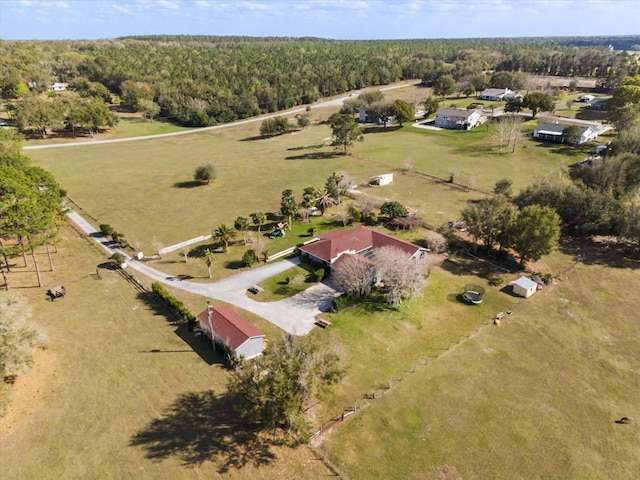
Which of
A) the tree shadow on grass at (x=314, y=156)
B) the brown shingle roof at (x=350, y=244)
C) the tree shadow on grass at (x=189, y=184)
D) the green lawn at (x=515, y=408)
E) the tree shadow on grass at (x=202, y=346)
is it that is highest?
the tree shadow on grass at (x=314, y=156)

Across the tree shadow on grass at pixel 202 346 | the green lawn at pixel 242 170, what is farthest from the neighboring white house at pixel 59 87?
the tree shadow on grass at pixel 202 346

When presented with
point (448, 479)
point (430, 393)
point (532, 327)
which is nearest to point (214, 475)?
point (448, 479)

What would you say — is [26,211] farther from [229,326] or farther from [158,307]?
[229,326]

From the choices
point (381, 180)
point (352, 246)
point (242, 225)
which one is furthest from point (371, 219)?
A: point (242, 225)

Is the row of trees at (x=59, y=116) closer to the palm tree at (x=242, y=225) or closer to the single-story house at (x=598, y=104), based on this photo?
the palm tree at (x=242, y=225)

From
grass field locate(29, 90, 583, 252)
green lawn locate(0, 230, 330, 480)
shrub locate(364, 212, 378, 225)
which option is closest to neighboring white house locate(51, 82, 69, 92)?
grass field locate(29, 90, 583, 252)
